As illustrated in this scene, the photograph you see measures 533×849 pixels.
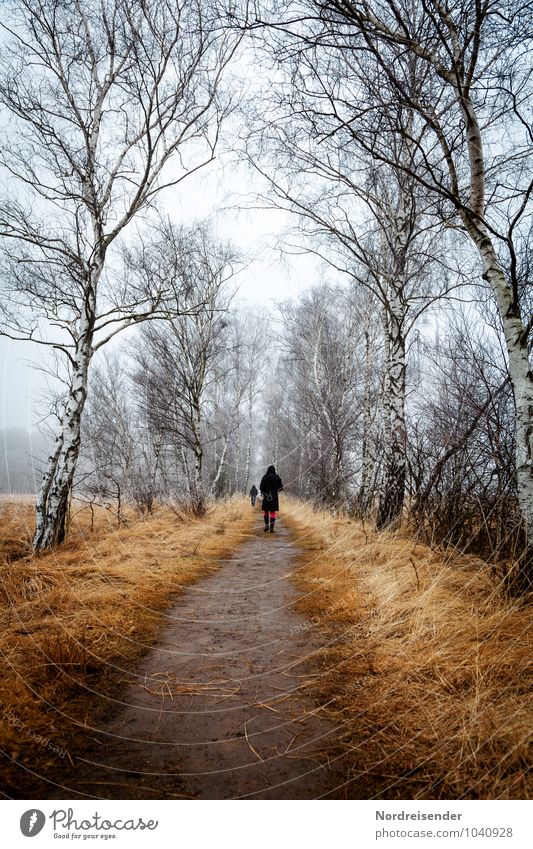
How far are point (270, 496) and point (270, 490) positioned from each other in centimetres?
35

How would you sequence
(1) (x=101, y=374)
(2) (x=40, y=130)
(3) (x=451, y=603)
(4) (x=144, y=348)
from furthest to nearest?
(1) (x=101, y=374) → (4) (x=144, y=348) → (2) (x=40, y=130) → (3) (x=451, y=603)

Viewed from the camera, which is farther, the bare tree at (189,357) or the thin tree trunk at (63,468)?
the bare tree at (189,357)

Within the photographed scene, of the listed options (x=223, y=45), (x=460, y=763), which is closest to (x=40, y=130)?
(x=223, y=45)

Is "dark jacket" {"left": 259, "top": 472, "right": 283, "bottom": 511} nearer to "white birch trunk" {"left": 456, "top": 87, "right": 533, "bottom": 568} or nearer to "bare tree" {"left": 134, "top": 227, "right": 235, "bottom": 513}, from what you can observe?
"bare tree" {"left": 134, "top": 227, "right": 235, "bottom": 513}

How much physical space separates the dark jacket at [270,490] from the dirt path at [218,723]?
5860 mm

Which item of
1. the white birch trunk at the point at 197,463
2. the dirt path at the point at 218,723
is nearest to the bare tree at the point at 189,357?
the white birch trunk at the point at 197,463

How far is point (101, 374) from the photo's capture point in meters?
22.6

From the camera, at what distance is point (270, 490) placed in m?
9.40

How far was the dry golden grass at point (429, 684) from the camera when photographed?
1331mm

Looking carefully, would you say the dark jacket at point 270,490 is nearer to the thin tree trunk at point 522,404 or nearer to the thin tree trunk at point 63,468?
the thin tree trunk at point 63,468

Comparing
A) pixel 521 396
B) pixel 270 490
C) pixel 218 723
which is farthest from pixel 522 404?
pixel 270 490

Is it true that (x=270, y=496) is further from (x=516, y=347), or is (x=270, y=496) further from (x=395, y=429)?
(x=516, y=347)
